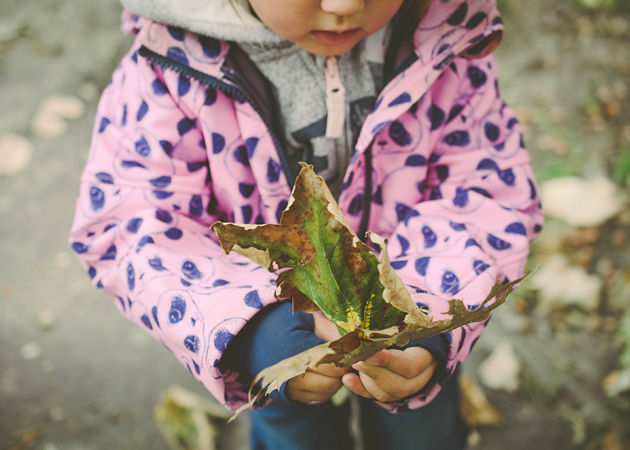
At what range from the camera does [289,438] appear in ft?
2.80

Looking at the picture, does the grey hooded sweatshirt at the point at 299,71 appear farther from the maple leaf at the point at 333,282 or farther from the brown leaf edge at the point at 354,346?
the brown leaf edge at the point at 354,346

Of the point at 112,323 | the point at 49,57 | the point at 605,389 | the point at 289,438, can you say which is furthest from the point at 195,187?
the point at 49,57

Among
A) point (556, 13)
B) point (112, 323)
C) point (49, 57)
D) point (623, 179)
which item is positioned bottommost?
point (623, 179)

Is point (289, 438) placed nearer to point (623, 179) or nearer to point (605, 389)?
point (605, 389)

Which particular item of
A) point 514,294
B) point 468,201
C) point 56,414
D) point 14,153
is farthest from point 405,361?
point 14,153

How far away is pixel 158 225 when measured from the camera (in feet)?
2.31

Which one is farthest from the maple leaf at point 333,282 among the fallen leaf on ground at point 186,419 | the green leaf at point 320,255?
the fallen leaf on ground at point 186,419

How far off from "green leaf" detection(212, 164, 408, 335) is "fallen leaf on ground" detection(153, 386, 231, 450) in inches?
34.4

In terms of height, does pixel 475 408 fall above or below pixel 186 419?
below

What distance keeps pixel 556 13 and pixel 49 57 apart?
2230 mm

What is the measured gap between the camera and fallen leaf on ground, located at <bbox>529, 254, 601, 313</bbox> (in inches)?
54.3

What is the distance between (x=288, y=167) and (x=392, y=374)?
38 centimetres

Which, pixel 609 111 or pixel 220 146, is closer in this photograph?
pixel 220 146

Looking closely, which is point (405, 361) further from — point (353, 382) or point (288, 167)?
point (288, 167)
